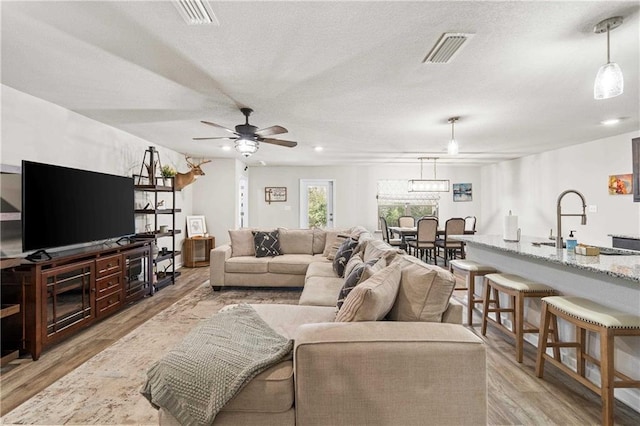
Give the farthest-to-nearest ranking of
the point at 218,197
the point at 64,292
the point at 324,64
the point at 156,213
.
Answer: the point at 218,197 < the point at 156,213 < the point at 64,292 < the point at 324,64

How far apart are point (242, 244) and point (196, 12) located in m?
3.58

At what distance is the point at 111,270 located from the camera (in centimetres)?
348

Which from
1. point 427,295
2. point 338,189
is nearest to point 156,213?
point 427,295

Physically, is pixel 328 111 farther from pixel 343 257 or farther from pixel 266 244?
pixel 266 244

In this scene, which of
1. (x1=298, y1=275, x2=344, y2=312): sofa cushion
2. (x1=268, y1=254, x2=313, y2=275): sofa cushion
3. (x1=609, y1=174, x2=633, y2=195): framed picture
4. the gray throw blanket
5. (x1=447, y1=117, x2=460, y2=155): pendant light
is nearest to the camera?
the gray throw blanket

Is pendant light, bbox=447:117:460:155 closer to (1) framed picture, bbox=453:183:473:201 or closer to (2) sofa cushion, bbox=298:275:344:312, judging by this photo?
(2) sofa cushion, bbox=298:275:344:312

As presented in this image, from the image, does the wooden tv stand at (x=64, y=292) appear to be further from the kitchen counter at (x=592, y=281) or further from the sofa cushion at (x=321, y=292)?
the kitchen counter at (x=592, y=281)

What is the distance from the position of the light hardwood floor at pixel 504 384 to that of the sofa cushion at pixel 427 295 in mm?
800

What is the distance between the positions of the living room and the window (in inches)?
49.0

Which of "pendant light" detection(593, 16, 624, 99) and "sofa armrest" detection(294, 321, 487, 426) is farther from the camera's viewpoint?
"pendant light" detection(593, 16, 624, 99)

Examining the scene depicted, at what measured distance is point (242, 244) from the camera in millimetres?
4953

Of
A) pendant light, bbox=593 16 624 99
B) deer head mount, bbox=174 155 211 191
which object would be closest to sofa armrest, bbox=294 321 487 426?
pendant light, bbox=593 16 624 99

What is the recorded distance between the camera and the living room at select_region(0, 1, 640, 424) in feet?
6.68

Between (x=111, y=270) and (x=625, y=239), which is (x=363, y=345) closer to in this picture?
(x=111, y=270)
